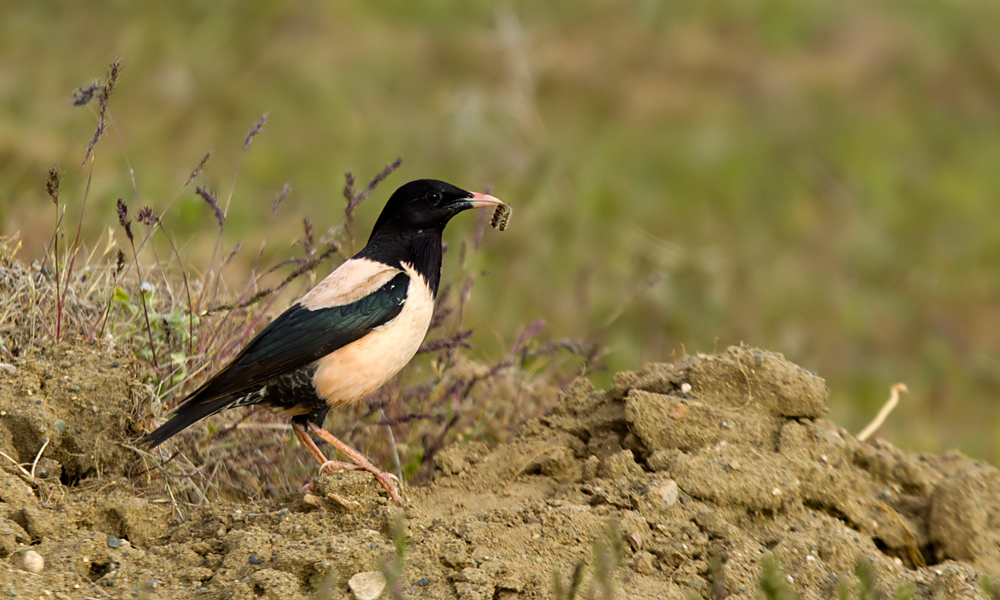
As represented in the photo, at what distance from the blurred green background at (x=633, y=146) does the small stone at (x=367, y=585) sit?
474cm

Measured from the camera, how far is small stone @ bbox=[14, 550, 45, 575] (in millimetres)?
3760

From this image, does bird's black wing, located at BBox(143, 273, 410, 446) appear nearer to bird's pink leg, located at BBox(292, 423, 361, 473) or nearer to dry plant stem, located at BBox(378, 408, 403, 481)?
bird's pink leg, located at BBox(292, 423, 361, 473)

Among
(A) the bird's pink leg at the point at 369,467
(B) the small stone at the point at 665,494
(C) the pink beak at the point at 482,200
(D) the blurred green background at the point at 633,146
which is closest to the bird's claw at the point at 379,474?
(A) the bird's pink leg at the point at 369,467

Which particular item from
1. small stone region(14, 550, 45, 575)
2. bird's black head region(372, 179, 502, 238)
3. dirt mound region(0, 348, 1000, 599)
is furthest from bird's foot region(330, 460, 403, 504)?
small stone region(14, 550, 45, 575)

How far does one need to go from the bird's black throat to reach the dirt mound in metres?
0.79

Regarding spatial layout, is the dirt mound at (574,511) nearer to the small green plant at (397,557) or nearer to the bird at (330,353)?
the small green plant at (397,557)

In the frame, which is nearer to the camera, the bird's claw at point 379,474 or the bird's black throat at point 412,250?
the bird's claw at point 379,474

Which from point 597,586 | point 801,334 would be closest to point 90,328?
point 597,586

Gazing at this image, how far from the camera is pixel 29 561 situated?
3.78 meters

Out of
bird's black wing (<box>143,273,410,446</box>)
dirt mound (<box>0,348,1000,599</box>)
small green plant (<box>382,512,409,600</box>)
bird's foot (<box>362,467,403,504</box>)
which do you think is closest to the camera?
small green plant (<box>382,512,409,600</box>)

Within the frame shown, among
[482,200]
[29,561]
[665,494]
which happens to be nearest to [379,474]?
[665,494]

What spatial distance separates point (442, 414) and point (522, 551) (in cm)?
183

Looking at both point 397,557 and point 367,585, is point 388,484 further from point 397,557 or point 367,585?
point 367,585

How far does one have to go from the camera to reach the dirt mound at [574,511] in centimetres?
387
